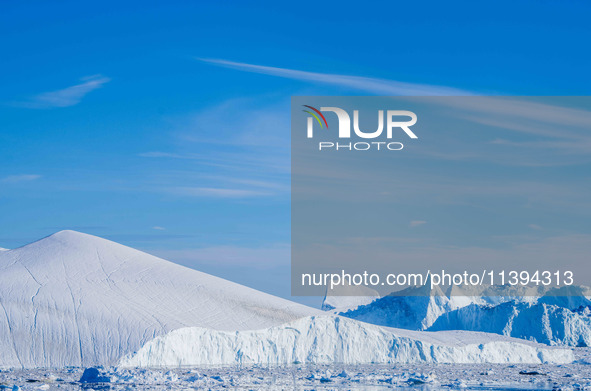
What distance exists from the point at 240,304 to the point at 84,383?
610 inches

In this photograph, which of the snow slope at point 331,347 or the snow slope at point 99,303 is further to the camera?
the snow slope at point 331,347

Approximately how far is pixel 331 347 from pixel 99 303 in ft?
40.3

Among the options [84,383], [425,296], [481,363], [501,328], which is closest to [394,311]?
[425,296]

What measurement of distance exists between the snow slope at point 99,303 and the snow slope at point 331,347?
2.35ft

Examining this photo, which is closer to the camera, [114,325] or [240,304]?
[114,325]

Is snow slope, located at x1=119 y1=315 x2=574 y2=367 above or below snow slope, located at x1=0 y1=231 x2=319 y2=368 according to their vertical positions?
below

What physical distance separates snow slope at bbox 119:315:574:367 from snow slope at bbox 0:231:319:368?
2.35 ft

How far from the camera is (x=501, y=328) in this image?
170 ft

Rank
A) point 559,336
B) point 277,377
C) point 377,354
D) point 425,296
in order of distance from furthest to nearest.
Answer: point 425,296
point 559,336
point 377,354
point 277,377

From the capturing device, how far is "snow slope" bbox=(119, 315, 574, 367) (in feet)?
113

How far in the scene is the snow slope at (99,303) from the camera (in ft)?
108

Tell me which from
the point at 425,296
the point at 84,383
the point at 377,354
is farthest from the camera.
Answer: the point at 425,296

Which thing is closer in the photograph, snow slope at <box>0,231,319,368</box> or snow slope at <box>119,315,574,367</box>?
snow slope at <box>0,231,319,368</box>

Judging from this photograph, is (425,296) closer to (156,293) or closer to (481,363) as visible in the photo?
(481,363)
